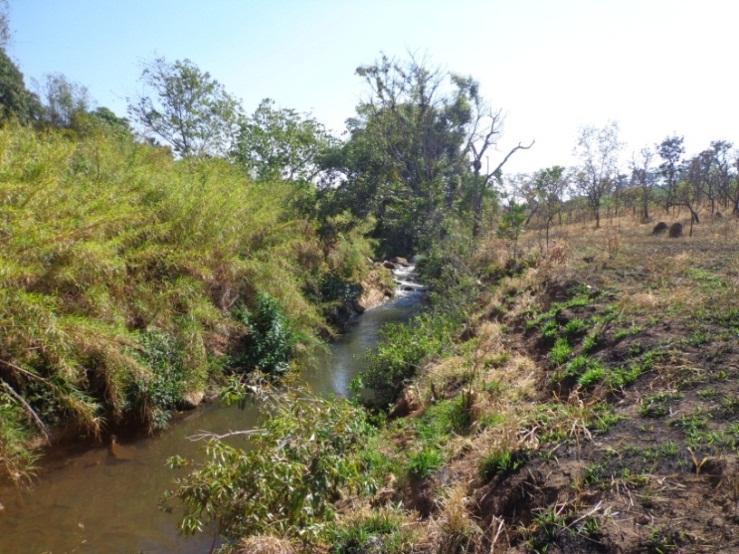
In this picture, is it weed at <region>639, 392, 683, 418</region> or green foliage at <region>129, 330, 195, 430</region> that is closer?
weed at <region>639, 392, 683, 418</region>

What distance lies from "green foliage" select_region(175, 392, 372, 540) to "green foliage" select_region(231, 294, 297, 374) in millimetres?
6217

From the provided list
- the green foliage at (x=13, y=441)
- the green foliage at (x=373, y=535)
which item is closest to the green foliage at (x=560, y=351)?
the green foliage at (x=373, y=535)

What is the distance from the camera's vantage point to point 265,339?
34.2 ft

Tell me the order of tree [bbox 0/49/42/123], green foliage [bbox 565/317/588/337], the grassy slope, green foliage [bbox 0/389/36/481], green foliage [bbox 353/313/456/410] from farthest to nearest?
tree [bbox 0/49/42/123] → green foliage [bbox 353/313/456/410] → green foliage [bbox 565/317/588/337] → green foliage [bbox 0/389/36/481] → the grassy slope

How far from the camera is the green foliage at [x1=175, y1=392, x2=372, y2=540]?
364cm

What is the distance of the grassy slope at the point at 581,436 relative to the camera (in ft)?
11.4

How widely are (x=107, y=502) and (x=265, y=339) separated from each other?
4.74 metres

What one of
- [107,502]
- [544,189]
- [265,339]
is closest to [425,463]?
[107,502]

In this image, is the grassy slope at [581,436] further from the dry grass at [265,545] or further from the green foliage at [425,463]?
the dry grass at [265,545]

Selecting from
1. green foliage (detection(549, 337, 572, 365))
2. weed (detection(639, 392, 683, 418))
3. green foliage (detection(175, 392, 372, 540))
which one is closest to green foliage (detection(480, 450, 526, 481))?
weed (detection(639, 392, 683, 418))

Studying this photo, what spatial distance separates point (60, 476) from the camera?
20.9ft

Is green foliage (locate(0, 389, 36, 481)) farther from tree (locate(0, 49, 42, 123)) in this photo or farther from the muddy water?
tree (locate(0, 49, 42, 123))

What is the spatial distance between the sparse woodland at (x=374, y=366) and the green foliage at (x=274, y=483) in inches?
0.7

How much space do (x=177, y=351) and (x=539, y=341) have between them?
5.85 meters
